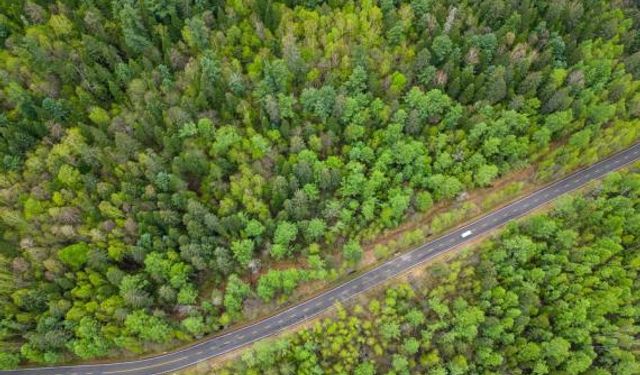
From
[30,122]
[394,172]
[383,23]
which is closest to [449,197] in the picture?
[394,172]

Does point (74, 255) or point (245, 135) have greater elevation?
point (245, 135)

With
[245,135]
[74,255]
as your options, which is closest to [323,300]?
[245,135]

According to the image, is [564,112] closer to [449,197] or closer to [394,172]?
[449,197]

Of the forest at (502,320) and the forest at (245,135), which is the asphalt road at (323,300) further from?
the forest at (502,320)

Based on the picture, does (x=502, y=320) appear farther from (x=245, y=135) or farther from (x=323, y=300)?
(x=245, y=135)

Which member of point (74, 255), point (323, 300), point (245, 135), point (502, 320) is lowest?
point (502, 320)
